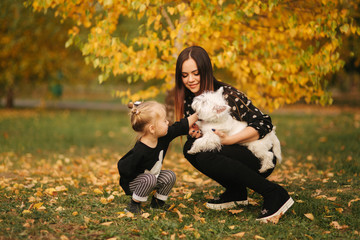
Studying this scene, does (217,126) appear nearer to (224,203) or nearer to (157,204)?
(224,203)

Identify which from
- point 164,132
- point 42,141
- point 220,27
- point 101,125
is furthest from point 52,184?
point 101,125

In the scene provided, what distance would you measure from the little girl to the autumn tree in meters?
1.44

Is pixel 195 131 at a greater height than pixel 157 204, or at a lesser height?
greater

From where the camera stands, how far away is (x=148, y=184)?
3.10m

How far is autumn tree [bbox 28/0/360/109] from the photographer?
13.9ft

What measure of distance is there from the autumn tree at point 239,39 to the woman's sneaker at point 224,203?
169cm

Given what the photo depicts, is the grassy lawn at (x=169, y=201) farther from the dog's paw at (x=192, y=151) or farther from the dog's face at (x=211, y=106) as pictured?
the dog's face at (x=211, y=106)

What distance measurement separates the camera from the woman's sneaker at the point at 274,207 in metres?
2.98

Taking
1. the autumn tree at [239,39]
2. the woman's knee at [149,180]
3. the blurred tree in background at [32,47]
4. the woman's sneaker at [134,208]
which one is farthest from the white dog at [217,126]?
the blurred tree in background at [32,47]

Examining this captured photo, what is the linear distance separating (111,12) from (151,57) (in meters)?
0.80

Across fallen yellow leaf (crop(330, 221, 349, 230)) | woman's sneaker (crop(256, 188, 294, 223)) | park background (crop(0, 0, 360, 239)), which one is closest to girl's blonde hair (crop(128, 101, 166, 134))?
park background (crop(0, 0, 360, 239))

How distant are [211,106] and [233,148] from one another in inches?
16.6

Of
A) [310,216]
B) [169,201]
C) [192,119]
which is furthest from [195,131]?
[310,216]

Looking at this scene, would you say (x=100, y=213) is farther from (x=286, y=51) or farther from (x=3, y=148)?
(x=3, y=148)
